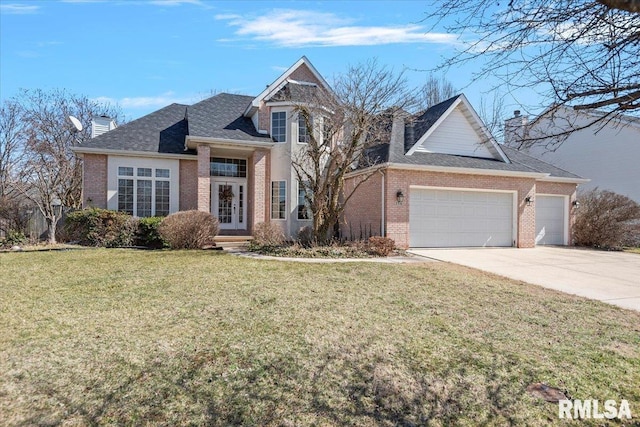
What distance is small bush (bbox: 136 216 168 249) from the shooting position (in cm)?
1371

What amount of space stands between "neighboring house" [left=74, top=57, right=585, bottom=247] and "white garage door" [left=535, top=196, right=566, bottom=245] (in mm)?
49

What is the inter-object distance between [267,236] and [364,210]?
436 cm

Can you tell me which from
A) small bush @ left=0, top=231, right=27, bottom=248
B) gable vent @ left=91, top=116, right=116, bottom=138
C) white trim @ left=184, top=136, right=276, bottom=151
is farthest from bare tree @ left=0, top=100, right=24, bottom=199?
white trim @ left=184, top=136, right=276, bottom=151

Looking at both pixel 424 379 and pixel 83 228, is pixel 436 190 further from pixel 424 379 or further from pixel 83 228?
pixel 83 228

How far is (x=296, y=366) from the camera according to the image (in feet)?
12.8

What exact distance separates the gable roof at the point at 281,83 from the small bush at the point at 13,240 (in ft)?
33.5

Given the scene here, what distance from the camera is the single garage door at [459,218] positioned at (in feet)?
47.0

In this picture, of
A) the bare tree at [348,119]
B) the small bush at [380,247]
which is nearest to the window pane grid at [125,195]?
the bare tree at [348,119]

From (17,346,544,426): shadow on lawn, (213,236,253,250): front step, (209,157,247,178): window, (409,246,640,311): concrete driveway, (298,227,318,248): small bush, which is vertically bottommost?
(17,346,544,426): shadow on lawn

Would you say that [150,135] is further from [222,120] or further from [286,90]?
[286,90]

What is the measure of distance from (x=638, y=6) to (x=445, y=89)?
3463 cm

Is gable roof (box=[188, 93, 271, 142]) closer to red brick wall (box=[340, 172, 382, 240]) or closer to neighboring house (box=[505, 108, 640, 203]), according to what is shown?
red brick wall (box=[340, 172, 382, 240])

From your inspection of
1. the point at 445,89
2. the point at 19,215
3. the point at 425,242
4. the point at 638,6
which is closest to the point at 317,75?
the point at 425,242

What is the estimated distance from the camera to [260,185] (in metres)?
16.5
